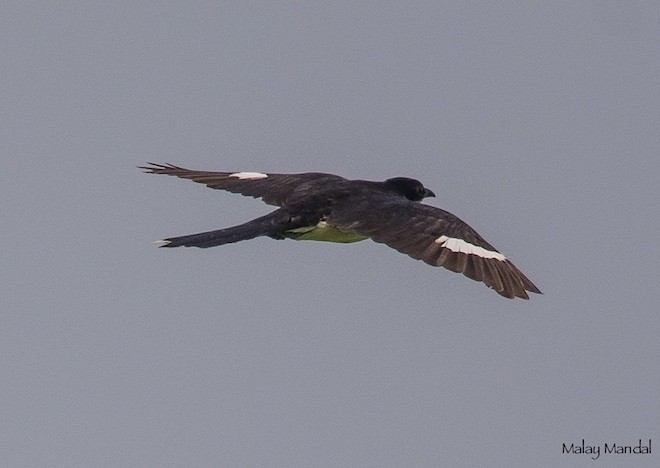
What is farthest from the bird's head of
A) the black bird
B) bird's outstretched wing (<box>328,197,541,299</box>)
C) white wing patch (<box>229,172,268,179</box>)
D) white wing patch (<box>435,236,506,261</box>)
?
white wing patch (<box>435,236,506,261</box>)

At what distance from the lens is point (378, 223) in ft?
52.1

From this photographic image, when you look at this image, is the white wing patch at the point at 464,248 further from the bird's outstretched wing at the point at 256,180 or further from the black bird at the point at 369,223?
Result: the bird's outstretched wing at the point at 256,180

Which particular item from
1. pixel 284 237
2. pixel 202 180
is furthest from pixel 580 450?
pixel 202 180

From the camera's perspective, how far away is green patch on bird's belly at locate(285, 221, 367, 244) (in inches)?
651

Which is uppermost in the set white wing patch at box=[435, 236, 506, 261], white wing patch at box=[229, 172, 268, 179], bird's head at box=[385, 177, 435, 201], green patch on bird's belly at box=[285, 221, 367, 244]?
white wing patch at box=[229, 172, 268, 179]

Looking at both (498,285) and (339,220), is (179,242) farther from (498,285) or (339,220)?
(498,285)

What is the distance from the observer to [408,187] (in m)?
17.9

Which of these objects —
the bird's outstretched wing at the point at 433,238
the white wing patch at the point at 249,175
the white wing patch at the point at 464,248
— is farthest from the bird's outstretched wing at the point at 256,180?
the white wing patch at the point at 464,248

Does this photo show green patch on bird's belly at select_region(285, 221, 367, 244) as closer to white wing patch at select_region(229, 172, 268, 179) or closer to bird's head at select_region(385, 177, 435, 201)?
bird's head at select_region(385, 177, 435, 201)

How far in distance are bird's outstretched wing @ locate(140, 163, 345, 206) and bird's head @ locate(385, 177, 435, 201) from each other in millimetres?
624

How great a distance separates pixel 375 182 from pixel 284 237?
140 centimetres

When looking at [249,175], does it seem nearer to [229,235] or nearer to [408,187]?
[408,187]

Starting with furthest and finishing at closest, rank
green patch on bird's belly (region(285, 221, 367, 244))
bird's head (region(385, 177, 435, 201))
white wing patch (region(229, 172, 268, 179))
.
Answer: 1. white wing patch (region(229, 172, 268, 179))
2. bird's head (region(385, 177, 435, 201))
3. green patch on bird's belly (region(285, 221, 367, 244))

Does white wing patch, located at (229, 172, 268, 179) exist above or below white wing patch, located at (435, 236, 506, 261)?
above
